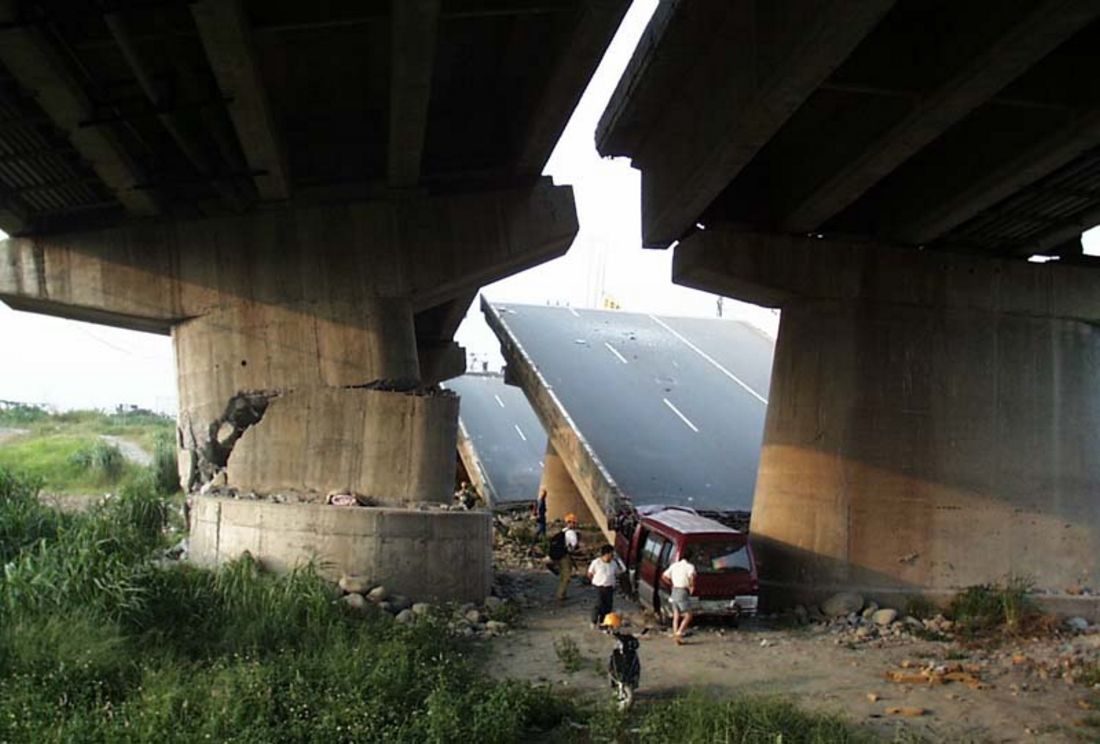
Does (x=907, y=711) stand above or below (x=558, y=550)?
below

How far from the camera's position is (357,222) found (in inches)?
672

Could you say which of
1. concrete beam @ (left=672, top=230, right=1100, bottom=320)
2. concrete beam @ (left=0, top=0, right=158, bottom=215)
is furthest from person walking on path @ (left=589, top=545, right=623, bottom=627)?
concrete beam @ (left=0, top=0, right=158, bottom=215)

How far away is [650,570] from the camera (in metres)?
17.0

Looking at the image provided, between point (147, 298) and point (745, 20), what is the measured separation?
10.4m

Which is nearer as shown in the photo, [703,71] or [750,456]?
[703,71]

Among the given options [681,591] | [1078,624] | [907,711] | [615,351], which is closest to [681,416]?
[615,351]

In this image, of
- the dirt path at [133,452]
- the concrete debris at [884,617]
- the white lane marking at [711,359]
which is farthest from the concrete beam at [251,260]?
the dirt path at [133,452]

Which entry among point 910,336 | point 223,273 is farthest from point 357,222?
point 910,336

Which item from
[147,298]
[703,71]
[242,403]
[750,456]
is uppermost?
[703,71]

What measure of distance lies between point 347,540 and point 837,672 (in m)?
7.14

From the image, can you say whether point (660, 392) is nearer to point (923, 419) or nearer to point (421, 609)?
point (923, 419)

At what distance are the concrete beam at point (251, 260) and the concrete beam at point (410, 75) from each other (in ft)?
4.89

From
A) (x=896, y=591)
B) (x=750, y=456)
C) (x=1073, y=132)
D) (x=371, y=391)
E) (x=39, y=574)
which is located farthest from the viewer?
(x=750, y=456)

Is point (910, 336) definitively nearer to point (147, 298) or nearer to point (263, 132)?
point (263, 132)
